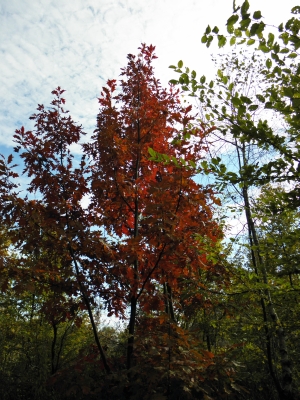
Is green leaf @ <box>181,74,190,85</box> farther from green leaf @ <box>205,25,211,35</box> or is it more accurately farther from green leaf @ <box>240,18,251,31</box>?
green leaf @ <box>240,18,251,31</box>

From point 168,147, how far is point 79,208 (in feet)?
6.38

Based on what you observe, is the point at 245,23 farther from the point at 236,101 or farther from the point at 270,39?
the point at 236,101

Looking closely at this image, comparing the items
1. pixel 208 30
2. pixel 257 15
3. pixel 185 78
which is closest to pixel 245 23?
pixel 257 15

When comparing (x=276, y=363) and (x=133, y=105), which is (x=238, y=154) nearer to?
(x=133, y=105)

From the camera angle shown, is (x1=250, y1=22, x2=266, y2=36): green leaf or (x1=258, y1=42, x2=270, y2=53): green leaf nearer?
(x1=250, y1=22, x2=266, y2=36): green leaf

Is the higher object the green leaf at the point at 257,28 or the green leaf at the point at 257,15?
the green leaf at the point at 257,15

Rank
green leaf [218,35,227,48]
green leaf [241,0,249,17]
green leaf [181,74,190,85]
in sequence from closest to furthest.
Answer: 1. green leaf [241,0,249,17]
2. green leaf [218,35,227,48]
3. green leaf [181,74,190,85]

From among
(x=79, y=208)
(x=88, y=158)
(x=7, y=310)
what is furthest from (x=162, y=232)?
(x=7, y=310)

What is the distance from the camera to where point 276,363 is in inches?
307

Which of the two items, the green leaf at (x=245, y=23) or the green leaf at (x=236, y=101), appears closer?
the green leaf at (x=245, y=23)

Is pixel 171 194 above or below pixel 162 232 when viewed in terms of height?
Answer: above

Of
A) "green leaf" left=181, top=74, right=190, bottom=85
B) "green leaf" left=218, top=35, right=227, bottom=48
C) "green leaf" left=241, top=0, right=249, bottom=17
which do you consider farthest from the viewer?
"green leaf" left=181, top=74, right=190, bottom=85

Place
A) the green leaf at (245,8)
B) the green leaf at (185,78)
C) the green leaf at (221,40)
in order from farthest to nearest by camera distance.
→ the green leaf at (185,78), the green leaf at (221,40), the green leaf at (245,8)

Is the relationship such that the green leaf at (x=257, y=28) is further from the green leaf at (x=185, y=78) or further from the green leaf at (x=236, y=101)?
the green leaf at (x=185, y=78)
